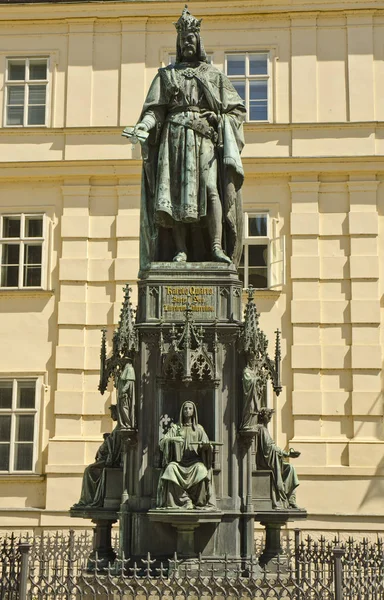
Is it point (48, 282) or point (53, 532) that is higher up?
point (48, 282)

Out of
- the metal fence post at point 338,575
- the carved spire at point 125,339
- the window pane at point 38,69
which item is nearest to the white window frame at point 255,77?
the window pane at point 38,69

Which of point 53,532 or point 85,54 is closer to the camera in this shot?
point 53,532

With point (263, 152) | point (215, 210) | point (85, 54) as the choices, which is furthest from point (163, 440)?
point (85, 54)

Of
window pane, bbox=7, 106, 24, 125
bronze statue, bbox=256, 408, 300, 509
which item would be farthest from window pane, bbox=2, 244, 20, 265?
bronze statue, bbox=256, 408, 300, 509

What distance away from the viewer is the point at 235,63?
2359cm

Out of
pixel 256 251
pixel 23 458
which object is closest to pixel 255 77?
pixel 256 251

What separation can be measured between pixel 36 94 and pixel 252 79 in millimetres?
4840

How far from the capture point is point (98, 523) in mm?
11023

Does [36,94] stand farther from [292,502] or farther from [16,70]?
[292,502]

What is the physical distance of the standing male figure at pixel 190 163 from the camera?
11219 mm

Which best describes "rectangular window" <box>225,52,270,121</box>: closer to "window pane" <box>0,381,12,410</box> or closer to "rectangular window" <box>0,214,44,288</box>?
"rectangular window" <box>0,214,44,288</box>

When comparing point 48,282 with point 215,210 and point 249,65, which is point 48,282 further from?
point 215,210

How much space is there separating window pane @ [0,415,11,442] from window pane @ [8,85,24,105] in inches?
279

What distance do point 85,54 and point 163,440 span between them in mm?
15293
